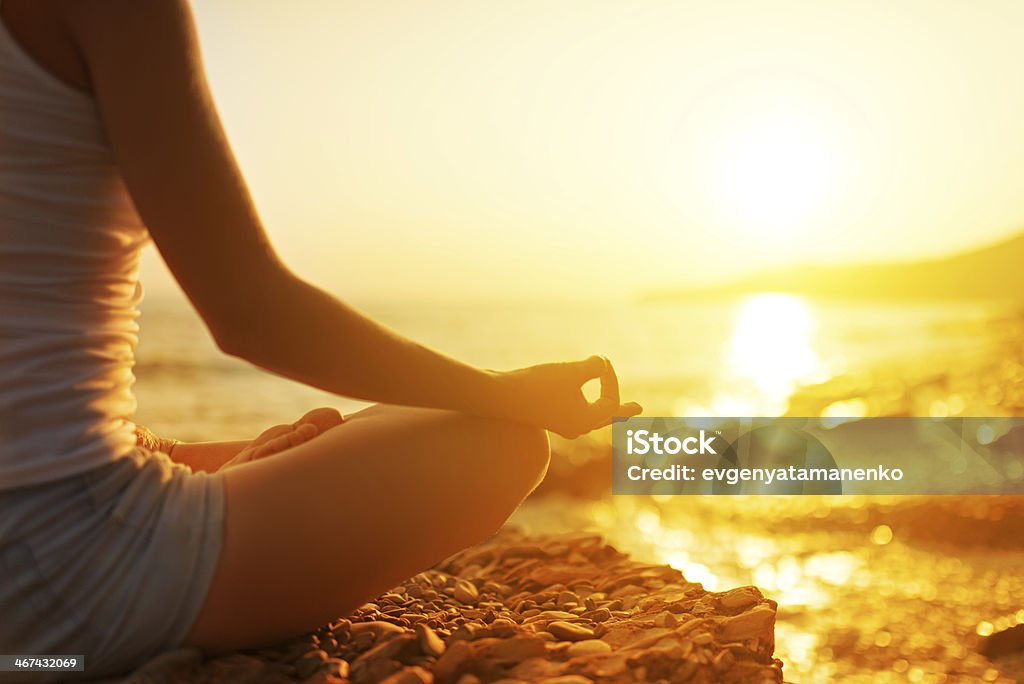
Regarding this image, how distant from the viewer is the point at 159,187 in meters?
1.13

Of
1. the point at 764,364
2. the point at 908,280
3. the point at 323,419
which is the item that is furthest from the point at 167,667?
the point at 908,280

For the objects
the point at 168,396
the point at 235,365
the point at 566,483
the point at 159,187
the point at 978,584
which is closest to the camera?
the point at 159,187

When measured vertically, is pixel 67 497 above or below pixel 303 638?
above

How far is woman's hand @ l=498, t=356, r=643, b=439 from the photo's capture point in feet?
4.98

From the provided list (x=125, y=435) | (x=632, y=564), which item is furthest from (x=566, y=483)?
(x=125, y=435)

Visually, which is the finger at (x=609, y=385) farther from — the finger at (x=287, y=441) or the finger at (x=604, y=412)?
the finger at (x=287, y=441)

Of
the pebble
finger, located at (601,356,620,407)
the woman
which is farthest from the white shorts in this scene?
finger, located at (601,356,620,407)

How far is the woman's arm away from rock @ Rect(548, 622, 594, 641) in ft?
2.16

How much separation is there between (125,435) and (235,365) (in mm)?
13593

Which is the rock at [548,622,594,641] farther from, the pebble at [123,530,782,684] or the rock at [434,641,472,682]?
the rock at [434,641,472,682]

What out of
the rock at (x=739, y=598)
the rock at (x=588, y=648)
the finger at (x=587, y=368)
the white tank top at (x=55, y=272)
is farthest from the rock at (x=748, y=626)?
the white tank top at (x=55, y=272)

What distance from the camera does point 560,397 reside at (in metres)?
1.57

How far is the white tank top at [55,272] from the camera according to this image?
112 centimetres

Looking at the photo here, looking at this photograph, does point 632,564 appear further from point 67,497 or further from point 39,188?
point 39,188
